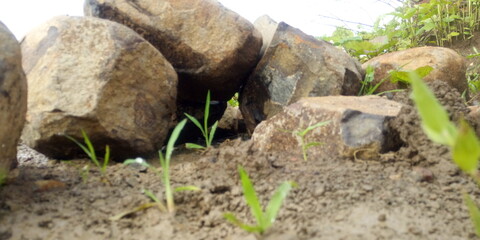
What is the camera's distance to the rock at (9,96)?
132 cm

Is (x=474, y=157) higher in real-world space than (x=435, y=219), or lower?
A: higher

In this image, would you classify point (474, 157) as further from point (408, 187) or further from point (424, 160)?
point (424, 160)

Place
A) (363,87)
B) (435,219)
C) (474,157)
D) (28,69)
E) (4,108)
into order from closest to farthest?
1. (474,157)
2. (435,219)
3. (4,108)
4. (28,69)
5. (363,87)

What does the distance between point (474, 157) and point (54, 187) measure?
3.92ft

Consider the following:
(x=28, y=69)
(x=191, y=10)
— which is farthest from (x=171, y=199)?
(x=191, y=10)

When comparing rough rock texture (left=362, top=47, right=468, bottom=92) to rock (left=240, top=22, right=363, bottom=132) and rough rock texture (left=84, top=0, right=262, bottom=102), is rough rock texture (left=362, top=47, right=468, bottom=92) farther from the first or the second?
rough rock texture (left=84, top=0, right=262, bottom=102)

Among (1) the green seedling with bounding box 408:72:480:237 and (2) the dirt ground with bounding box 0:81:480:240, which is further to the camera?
(2) the dirt ground with bounding box 0:81:480:240

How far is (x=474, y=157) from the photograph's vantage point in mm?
633

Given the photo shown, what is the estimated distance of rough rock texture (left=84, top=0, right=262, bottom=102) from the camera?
84.4 inches

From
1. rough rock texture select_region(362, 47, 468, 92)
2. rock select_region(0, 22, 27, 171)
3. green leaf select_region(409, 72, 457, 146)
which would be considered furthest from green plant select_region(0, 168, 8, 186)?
rough rock texture select_region(362, 47, 468, 92)

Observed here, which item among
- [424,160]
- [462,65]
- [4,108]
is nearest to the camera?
[4,108]

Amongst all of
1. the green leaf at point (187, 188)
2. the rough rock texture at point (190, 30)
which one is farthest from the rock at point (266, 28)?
the green leaf at point (187, 188)

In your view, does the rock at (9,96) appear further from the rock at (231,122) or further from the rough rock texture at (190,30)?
the rock at (231,122)

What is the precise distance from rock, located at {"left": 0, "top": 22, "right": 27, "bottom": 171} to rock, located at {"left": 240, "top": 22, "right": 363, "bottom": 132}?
128 centimetres
